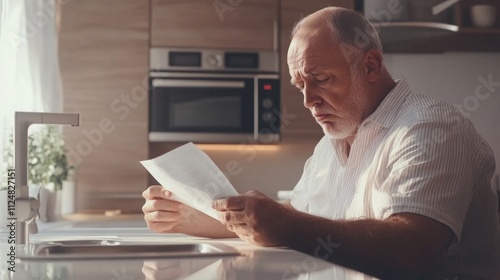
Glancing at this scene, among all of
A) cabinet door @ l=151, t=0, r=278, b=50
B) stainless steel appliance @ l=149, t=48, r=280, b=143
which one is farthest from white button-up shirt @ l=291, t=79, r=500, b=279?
cabinet door @ l=151, t=0, r=278, b=50

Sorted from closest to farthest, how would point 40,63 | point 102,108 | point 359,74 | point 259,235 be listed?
1. point 259,235
2. point 359,74
3. point 40,63
4. point 102,108

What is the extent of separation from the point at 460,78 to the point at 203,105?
4.45 feet

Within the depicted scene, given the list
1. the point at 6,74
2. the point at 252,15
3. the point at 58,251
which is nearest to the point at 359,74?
the point at 58,251

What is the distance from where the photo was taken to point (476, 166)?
1.61 metres

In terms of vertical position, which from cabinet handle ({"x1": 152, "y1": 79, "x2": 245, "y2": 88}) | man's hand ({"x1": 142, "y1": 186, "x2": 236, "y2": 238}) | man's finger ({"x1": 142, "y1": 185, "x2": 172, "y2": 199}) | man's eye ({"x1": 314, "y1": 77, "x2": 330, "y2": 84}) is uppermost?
cabinet handle ({"x1": 152, "y1": 79, "x2": 245, "y2": 88})

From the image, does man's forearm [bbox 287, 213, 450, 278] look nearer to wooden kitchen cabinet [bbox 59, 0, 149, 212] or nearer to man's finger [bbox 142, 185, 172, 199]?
man's finger [bbox 142, 185, 172, 199]

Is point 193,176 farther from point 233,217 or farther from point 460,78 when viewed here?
point 460,78

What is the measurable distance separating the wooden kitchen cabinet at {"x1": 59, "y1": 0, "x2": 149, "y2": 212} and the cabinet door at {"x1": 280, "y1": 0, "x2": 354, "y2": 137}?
0.64 meters

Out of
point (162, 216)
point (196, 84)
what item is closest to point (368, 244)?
point (162, 216)

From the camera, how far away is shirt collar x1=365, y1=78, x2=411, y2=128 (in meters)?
1.76

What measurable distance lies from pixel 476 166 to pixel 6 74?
1.94 m

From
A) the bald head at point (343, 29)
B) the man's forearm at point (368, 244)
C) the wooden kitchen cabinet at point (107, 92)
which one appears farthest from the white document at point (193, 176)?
the wooden kitchen cabinet at point (107, 92)

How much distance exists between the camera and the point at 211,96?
357 cm

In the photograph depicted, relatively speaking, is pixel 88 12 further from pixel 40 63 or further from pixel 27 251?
pixel 27 251
